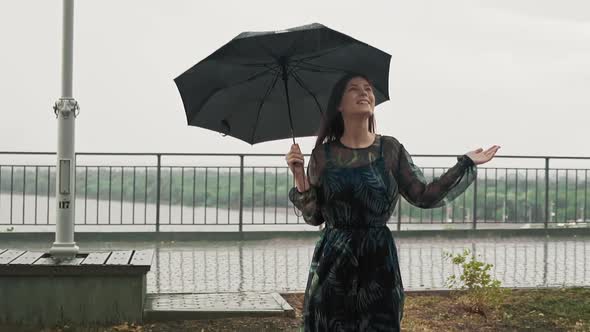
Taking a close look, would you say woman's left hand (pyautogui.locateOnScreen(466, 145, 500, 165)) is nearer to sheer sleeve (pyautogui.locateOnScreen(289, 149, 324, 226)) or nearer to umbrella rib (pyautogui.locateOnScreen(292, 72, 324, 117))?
sheer sleeve (pyautogui.locateOnScreen(289, 149, 324, 226))

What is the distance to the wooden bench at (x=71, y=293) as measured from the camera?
697 centimetres

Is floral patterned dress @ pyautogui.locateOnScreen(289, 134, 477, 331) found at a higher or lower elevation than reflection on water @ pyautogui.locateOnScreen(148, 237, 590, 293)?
higher

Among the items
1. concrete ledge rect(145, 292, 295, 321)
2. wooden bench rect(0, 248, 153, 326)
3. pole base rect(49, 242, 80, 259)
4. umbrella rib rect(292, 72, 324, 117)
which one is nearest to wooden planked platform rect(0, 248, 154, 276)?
wooden bench rect(0, 248, 153, 326)

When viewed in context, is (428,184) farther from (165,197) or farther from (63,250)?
(165,197)

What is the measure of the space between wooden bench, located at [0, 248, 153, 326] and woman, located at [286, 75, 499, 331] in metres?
3.36

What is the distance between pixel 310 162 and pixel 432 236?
13.1 meters

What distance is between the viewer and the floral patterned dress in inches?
151

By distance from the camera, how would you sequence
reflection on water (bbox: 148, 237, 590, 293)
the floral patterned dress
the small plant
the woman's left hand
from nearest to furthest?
1. the floral patterned dress
2. the woman's left hand
3. the small plant
4. reflection on water (bbox: 148, 237, 590, 293)

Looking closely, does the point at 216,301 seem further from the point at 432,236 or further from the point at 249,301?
the point at 432,236

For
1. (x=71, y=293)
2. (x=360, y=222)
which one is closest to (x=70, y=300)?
(x=71, y=293)

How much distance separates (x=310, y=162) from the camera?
4.03 metres

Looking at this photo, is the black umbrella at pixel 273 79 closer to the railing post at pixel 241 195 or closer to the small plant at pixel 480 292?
the small plant at pixel 480 292

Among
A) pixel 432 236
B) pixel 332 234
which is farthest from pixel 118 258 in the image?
pixel 432 236

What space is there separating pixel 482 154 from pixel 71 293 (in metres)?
4.14
